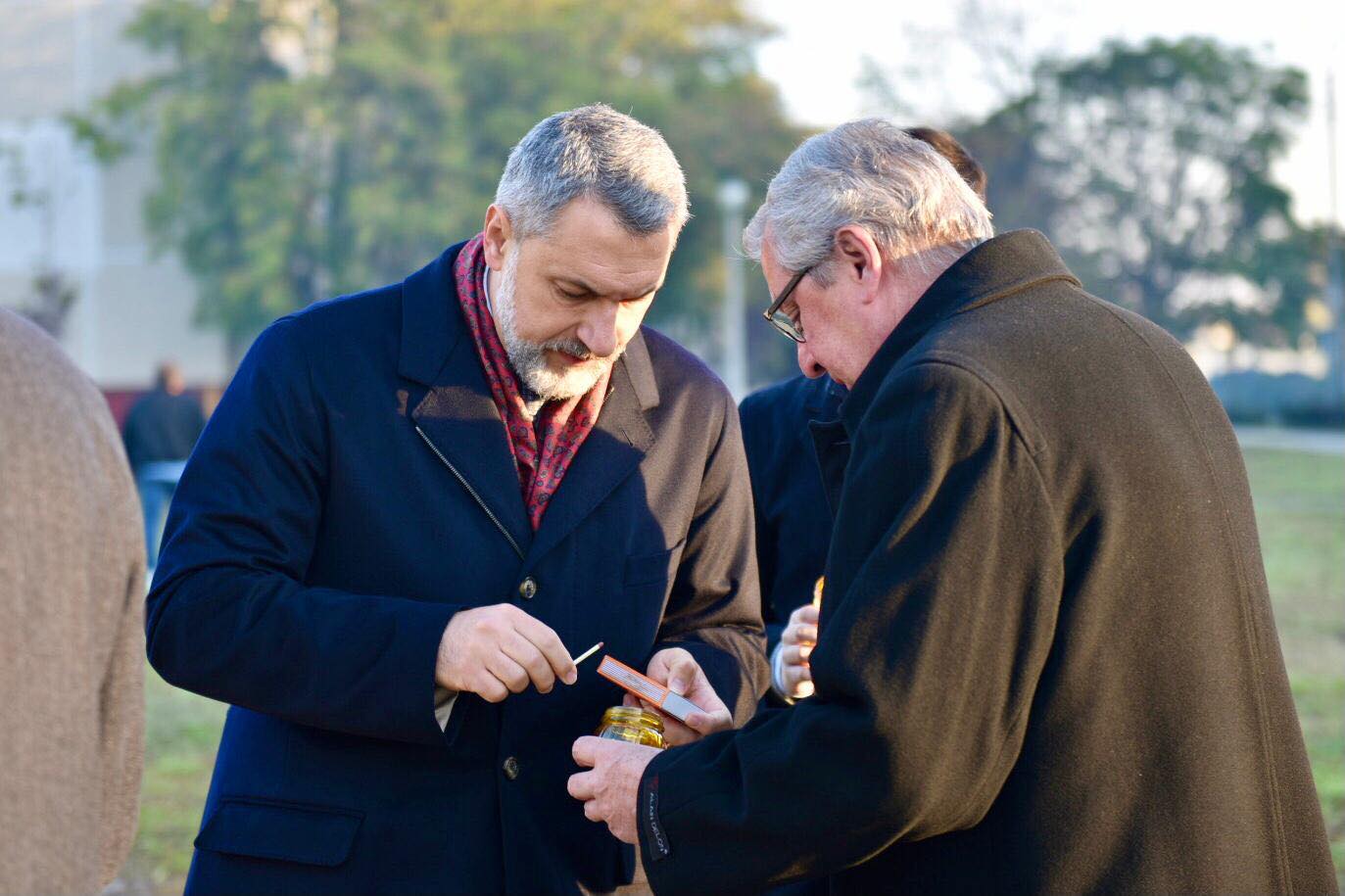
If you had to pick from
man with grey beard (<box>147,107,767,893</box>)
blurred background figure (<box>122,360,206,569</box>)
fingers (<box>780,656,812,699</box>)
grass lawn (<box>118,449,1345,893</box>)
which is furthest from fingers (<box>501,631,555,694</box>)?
blurred background figure (<box>122,360,206,569</box>)

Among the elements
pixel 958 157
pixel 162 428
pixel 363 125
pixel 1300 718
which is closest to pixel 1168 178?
pixel 363 125

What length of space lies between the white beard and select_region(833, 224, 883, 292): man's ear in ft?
1.98

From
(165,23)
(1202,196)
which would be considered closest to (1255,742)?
(165,23)

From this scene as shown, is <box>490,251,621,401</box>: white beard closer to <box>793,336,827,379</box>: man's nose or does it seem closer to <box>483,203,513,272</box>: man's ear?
<box>483,203,513,272</box>: man's ear

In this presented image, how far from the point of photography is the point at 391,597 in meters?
2.53

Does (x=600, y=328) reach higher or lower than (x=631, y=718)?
higher

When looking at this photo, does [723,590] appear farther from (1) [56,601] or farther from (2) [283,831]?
(1) [56,601]

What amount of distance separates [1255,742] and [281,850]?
4.92 ft

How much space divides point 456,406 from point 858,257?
2.61 ft

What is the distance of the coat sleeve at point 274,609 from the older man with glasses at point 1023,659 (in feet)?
1.59

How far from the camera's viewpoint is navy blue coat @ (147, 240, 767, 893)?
8.04 ft

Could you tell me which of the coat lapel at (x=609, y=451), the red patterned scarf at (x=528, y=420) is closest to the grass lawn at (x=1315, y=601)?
the coat lapel at (x=609, y=451)

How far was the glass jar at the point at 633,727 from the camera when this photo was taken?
2.40 metres

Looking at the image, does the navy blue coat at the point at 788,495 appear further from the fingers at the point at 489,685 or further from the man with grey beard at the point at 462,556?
the fingers at the point at 489,685
